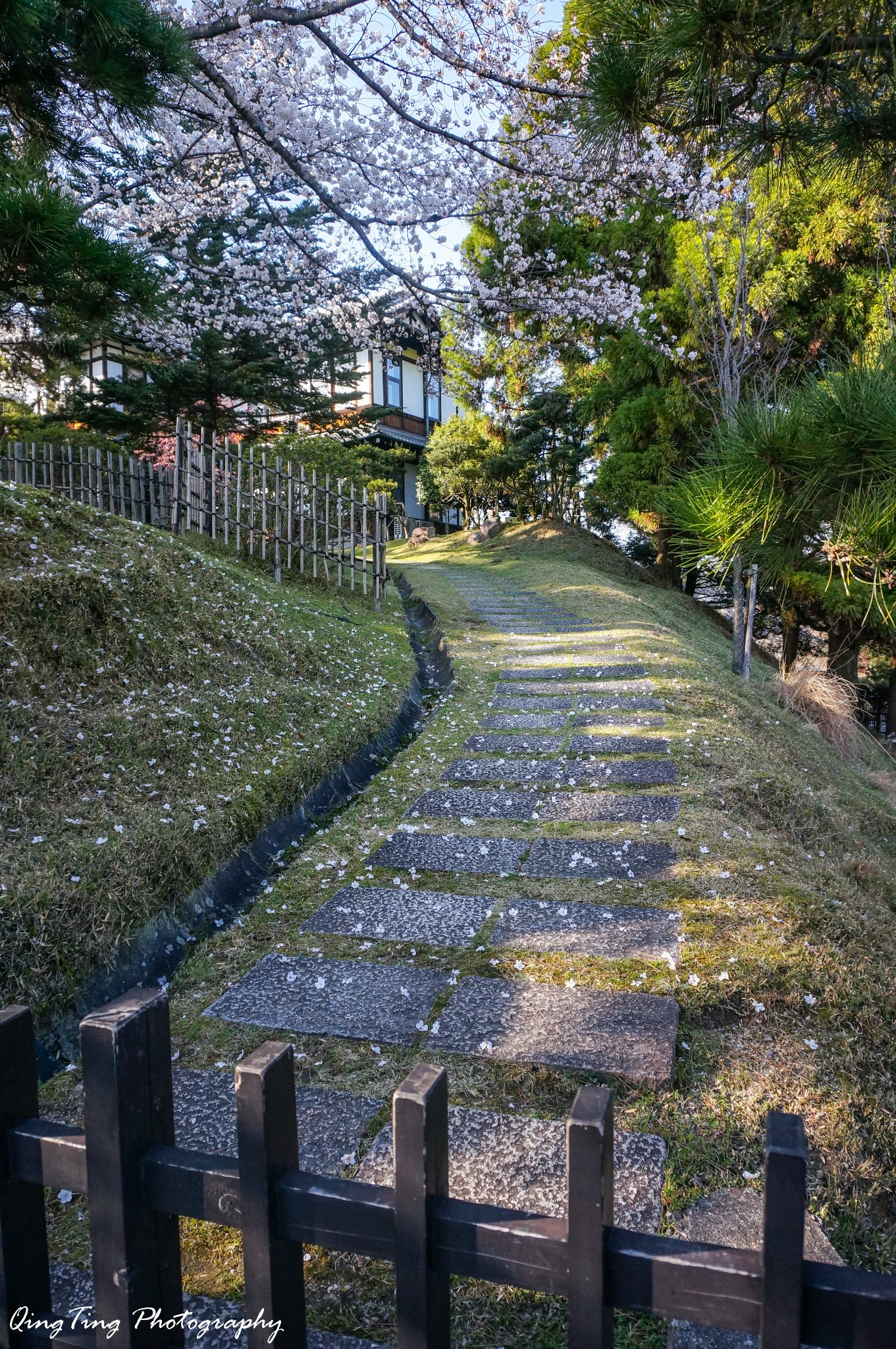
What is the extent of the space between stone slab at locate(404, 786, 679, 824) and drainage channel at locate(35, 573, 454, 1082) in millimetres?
533

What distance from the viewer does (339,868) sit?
3.49 m

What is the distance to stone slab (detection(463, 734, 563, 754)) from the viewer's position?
500 centimetres

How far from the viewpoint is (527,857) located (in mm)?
3541

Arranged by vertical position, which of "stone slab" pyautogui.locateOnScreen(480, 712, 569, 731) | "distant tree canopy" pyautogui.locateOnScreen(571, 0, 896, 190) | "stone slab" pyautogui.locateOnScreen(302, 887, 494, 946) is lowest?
"stone slab" pyautogui.locateOnScreen(302, 887, 494, 946)

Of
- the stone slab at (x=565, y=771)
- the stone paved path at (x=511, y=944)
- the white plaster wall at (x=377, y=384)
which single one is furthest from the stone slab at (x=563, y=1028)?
the white plaster wall at (x=377, y=384)

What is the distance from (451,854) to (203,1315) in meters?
2.18

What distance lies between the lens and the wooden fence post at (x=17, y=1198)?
110 cm

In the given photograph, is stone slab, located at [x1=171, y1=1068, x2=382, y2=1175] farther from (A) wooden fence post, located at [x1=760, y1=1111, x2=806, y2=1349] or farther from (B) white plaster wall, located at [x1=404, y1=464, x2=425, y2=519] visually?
(B) white plaster wall, located at [x1=404, y1=464, x2=425, y2=519]

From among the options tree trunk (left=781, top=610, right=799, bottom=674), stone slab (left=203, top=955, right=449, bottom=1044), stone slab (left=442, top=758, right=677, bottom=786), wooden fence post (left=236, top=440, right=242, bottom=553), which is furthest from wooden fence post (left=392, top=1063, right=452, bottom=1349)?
tree trunk (left=781, top=610, right=799, bottom=674)

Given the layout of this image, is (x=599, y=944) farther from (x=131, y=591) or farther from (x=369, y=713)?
(x=131, y=591)

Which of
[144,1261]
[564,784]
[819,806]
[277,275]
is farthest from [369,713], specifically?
[277,275]

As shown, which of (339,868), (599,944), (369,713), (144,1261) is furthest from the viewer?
(369,713)

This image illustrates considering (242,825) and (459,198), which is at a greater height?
(459,198)

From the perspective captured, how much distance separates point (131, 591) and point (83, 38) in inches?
115
